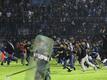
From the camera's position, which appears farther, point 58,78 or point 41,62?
point 58,78

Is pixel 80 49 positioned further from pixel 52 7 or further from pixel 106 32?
pixel 52 7

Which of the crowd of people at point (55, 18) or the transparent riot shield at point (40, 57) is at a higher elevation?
the transparent riot shield at point (40, 57)

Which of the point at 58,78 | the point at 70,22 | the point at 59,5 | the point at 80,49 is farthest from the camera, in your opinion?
the point at 59,5

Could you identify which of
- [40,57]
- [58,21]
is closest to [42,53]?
[40,57]

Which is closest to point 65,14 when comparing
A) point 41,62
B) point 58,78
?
point 58,78

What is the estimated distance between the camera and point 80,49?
28672mm

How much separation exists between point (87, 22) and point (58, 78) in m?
16.0

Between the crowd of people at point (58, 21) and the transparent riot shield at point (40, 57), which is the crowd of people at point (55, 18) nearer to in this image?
the crowd of people at point (58, 21)

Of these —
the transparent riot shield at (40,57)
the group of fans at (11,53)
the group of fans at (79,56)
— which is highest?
the transparent riot shield at (40,57)

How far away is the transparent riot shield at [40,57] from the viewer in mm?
8211

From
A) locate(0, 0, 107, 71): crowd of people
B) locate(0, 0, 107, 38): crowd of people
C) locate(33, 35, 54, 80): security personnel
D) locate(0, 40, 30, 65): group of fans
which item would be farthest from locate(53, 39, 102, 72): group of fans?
locate(33, 35, 54, 80): security personnel

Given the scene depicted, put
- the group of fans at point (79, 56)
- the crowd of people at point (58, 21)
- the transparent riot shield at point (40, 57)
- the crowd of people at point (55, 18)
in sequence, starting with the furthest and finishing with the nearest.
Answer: the crowd of people at point (55, 18) → the crowd of people at point (58, 21) → the group of fans at point (79, 56) → the transparent riot shield at point (40, 57)

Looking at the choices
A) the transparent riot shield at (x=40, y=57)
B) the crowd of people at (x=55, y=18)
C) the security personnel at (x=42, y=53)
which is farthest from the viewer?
the crowd of people at (x=55, y=18)

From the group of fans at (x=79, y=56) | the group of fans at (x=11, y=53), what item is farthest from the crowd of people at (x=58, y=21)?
the group of fans at (x=79, y=56)
